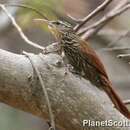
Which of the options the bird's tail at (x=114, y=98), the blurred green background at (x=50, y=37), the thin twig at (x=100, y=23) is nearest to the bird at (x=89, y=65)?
the bird's tail at (x=114, y=98)

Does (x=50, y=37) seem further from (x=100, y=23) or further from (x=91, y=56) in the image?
(x=91, y=56)

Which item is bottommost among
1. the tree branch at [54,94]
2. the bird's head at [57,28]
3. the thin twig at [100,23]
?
the tree branch at [54,94]

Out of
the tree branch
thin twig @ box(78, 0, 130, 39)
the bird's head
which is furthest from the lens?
thin twig @ box(78, 0, 130, 39)

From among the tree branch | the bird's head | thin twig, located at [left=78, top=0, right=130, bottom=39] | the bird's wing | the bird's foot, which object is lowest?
the tree branch

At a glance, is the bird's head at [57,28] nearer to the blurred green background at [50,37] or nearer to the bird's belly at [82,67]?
the bird's belly at [82,67]

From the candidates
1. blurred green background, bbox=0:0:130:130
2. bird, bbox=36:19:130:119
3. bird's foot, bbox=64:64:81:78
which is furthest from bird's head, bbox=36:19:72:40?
blurred green background, bbox=0:0:130:130

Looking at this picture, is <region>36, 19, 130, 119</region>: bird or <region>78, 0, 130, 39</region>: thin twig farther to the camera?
<region>78, 0, 130, 39</region>: thin twig

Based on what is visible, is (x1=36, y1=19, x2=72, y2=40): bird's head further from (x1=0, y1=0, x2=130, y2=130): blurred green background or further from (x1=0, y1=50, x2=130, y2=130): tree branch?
(x1=0, y1=0, x2=130, y2=130): blurred green background

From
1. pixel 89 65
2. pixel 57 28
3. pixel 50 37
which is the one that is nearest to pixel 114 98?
pixel 89 65

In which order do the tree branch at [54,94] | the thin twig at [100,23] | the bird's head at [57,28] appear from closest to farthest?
the tree branch at [54,94]
the bird's head at [57,28]
the thin twig at [100,23]
